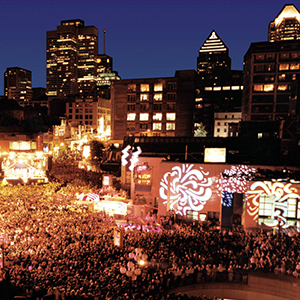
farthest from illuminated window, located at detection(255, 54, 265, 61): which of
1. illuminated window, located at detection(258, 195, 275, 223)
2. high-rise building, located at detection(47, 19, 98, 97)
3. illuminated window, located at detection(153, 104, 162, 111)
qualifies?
high-rise building, located at detection(47, 19, 98, 97)

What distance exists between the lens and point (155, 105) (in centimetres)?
5047

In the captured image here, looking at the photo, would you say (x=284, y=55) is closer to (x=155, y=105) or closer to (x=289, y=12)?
(x=155, y=105)

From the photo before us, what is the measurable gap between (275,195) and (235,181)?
2730 millimetres

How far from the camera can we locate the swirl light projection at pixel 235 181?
20344mm

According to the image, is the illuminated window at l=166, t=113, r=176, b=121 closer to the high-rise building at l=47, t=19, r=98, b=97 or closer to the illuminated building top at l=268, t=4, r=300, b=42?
the illuminated building top at l=268, t=4, r=300, b=42

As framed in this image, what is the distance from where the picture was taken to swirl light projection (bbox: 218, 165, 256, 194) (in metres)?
20.3

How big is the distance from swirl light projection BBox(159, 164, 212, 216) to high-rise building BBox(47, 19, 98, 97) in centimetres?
14125

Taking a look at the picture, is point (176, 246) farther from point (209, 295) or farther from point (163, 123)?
point (163, 123)

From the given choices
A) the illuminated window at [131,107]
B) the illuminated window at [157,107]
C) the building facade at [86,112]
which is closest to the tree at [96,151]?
the illuminated window at [131,107]

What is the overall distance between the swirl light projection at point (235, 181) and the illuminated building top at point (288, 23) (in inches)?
2955

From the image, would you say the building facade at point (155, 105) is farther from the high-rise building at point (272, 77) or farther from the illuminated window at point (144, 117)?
the high-rise building at point (272, 77)

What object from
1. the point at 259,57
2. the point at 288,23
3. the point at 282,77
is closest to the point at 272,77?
the point at 282,77

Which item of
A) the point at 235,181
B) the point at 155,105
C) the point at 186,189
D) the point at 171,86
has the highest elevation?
the point at 171,86

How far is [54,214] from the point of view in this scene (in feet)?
65.5
